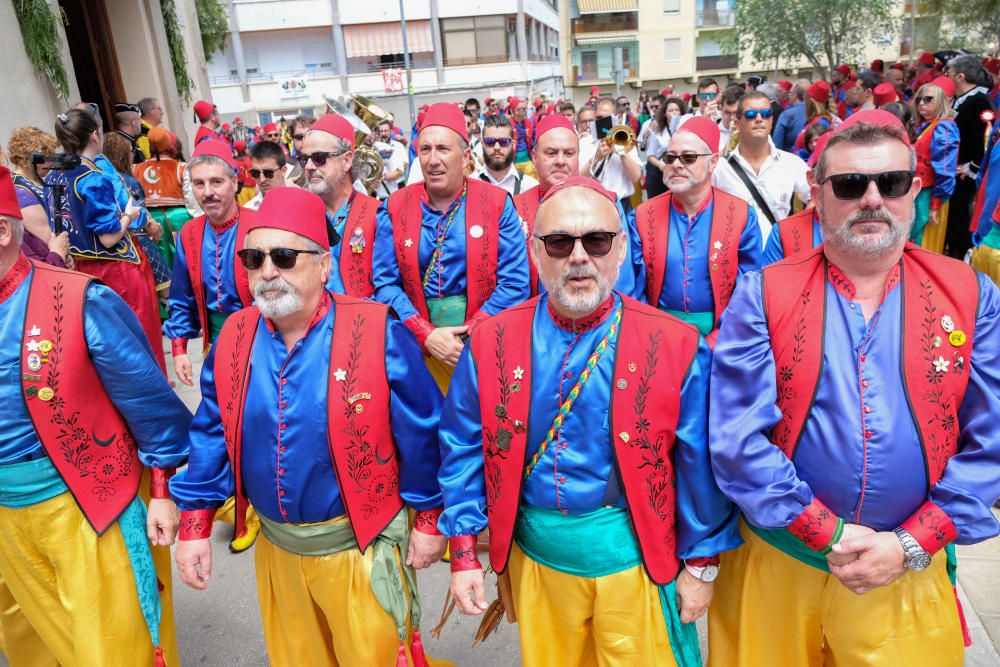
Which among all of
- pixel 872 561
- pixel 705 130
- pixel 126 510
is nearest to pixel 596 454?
pixel 872 561

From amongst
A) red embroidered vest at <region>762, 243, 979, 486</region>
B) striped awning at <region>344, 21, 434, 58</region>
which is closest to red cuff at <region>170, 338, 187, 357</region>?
red embroidered vest at <region>762, 243, 979, 486</region>

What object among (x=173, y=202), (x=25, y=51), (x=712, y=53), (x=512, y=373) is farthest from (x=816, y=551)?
(x=712, y=53)

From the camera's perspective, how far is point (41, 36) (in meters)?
8.78

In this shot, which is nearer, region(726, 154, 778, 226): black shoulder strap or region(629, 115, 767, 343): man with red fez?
region(629, 115, 767, 343): man with red fez

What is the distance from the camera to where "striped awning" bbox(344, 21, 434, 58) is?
38.9 meters

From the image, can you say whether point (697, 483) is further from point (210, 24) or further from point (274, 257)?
point (210, 24)

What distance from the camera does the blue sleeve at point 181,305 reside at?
4.38 metres

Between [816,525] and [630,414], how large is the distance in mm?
594

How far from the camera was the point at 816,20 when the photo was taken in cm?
2531

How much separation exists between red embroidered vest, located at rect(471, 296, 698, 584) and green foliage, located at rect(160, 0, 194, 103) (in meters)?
14.2

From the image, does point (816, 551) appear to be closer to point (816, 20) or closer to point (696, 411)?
point (696, 411)

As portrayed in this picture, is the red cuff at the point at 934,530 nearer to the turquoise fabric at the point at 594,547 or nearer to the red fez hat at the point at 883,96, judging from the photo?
the turquoise fabric at the point at 594,547

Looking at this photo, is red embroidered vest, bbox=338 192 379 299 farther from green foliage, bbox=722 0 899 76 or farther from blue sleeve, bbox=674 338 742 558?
green foliage, bbox=722 0 899 76

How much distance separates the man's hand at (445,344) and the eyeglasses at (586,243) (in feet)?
5.00
